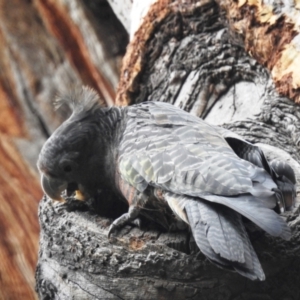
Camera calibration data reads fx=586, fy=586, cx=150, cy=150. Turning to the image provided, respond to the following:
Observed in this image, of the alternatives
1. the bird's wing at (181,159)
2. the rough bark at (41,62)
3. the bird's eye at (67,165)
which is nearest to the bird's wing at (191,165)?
the bird's wing at (181,159)

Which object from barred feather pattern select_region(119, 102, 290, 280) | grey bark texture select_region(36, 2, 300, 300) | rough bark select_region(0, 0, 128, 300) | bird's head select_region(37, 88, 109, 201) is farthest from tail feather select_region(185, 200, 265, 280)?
rough bark select_region(0, 0, 128, 300)

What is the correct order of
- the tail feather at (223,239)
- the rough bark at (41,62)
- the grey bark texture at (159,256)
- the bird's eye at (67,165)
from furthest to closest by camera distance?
1. the rough bark at (41,62)
2. the bird's eye at (67,165)
3. the grey bark texture at (159,256)
4. the tail feather at (223,239)

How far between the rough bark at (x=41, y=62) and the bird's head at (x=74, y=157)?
1030mm

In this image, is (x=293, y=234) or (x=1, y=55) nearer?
(x=293, y=234)

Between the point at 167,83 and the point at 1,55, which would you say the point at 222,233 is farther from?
the point at 1,55

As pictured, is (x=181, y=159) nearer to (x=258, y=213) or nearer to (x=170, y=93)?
(x=258, y=213)

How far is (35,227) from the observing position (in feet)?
7.06

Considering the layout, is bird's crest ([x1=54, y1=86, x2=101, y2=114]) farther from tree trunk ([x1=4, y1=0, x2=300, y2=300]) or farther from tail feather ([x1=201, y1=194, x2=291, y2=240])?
tail feather ([x1=201, y1=194, x2=291, y2=240])

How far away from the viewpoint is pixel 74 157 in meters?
1.15

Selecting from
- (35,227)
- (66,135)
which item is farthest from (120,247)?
(35,227)

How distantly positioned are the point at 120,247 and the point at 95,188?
0.71ft

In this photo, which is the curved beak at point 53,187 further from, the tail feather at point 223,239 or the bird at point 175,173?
the tail feather at point 223,239

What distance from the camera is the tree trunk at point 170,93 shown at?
986 millimetres

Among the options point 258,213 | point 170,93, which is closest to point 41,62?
point 170,93
